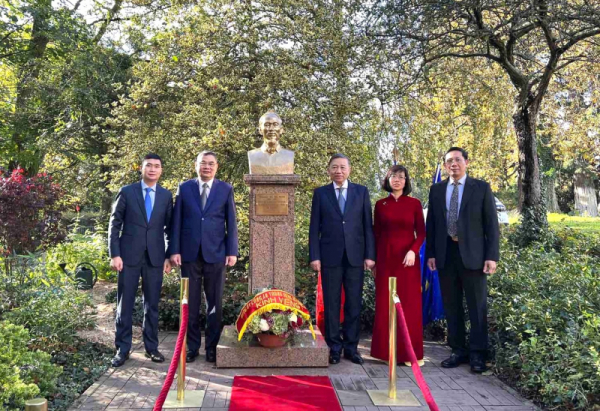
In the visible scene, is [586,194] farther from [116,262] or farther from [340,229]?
[116,262]

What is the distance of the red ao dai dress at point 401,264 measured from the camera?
4.78 m

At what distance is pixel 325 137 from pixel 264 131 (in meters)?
2.25

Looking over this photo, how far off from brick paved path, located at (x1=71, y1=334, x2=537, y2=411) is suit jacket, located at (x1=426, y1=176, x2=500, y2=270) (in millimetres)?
1034

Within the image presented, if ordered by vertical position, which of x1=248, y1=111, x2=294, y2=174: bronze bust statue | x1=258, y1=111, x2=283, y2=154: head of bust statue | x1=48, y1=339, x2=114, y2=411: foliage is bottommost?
x1=48, y1=339, x2=114, y2=411: foliage

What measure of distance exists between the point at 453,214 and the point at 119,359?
346 centimetres

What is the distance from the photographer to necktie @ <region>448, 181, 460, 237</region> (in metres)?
4.70

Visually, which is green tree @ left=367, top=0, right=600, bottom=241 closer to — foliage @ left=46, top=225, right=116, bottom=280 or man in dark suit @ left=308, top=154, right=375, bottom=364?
man in dark suit @ left=308, top=154, right=375, bottom=364

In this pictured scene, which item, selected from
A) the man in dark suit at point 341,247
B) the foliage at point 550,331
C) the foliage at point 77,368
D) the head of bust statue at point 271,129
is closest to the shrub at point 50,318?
the foliage at point 77,368

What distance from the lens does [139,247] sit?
4.69 m

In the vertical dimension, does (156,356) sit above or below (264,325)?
below

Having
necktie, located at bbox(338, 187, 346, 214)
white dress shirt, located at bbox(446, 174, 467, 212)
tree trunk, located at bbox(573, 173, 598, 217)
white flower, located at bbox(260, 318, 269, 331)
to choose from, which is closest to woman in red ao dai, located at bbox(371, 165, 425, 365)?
white dress shirt, located at bbox(446, 174, 467, 212)

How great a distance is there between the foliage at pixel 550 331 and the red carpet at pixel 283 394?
160 centimetres

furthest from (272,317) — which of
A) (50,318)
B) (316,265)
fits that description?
(50,318)

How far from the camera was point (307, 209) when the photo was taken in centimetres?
752
